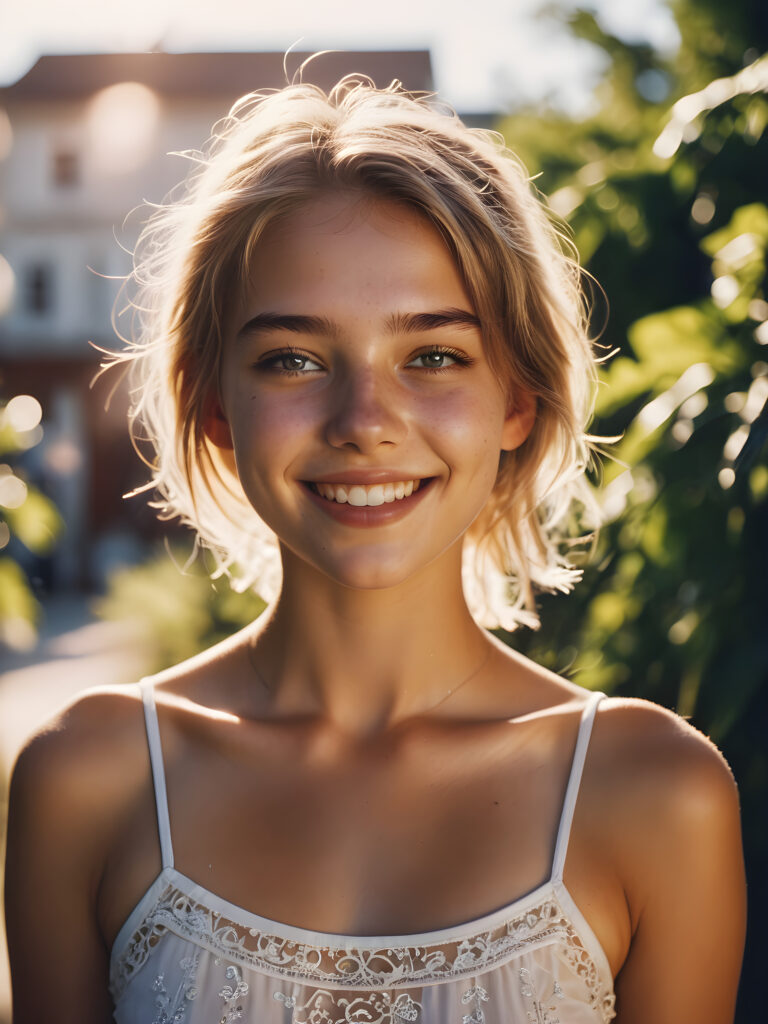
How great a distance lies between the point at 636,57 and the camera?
13.1ft

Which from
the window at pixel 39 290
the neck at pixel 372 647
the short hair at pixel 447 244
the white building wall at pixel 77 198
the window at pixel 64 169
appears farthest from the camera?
the window at pixel 39 290

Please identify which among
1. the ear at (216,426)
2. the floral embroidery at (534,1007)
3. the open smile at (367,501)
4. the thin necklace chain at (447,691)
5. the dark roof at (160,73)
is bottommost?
the floral embroidery at (534,1007)

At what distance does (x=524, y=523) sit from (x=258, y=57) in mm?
18189

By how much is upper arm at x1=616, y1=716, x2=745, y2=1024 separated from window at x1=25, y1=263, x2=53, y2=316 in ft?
65.6

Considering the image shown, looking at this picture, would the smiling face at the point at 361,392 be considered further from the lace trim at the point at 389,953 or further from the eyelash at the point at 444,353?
the lace trim at the point at 389,953

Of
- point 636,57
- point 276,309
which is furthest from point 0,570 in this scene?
point 636,57

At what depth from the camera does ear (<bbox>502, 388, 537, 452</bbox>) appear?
1.66m

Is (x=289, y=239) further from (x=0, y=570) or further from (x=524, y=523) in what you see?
(x=0, y=570)

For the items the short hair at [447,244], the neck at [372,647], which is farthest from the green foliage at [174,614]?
the neck at [372,647]

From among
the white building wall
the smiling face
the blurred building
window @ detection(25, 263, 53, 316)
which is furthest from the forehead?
window @ detection(25, 263, 53, 316)

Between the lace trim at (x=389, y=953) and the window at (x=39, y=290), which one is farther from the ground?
the window at (x=39, y=290)

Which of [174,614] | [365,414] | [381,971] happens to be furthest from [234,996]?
[174,614]

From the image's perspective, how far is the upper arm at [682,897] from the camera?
4.65ft

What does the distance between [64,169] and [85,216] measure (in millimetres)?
842
